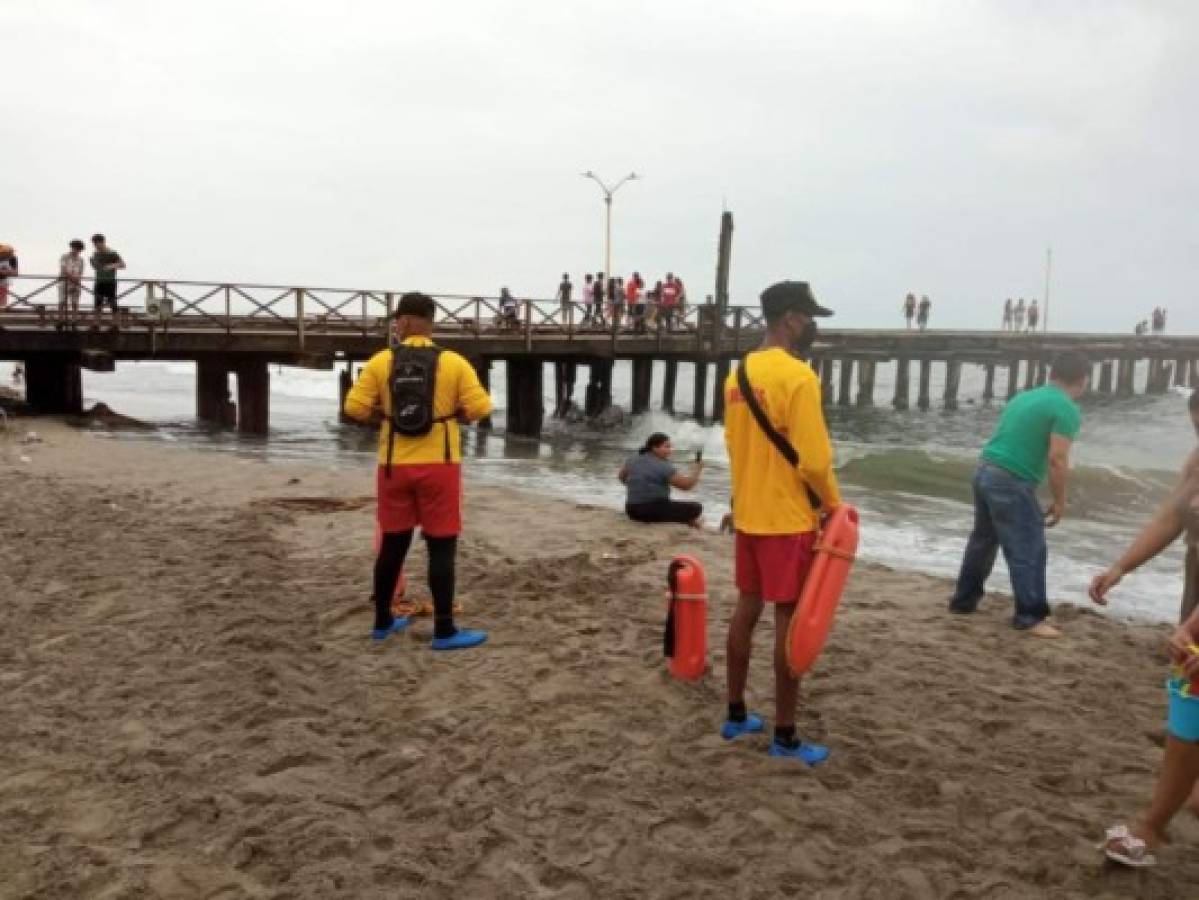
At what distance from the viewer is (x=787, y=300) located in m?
3.71

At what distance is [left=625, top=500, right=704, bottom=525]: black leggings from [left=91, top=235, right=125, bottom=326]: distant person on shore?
1325 cm

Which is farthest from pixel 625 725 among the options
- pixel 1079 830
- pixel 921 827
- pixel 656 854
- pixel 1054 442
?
pixel 1054 442

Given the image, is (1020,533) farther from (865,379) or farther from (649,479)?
(865,379)

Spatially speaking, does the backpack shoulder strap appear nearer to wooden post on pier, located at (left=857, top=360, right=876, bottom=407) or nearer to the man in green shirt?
the man in green shirt

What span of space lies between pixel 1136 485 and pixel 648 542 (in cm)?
1404

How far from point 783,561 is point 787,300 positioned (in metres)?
0.99

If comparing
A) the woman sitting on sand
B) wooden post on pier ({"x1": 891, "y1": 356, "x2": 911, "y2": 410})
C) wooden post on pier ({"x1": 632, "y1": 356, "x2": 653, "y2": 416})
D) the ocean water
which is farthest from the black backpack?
wooden post on pier ({"x1": 891, "y1": 356, "x2": 911, "y2": 410})

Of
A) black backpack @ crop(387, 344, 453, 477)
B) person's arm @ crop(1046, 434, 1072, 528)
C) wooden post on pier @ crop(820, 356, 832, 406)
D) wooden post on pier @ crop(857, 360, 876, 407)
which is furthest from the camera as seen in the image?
wooden post on pier @ crop(857, 360, 876, 407)

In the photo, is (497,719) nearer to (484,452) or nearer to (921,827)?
(921,827)

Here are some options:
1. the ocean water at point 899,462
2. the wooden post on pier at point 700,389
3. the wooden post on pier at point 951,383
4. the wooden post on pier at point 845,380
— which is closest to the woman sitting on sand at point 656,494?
the ocean water at point 899,462

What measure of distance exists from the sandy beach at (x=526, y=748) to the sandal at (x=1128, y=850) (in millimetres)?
69

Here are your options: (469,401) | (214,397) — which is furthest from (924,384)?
(469,401)

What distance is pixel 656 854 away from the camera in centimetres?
305

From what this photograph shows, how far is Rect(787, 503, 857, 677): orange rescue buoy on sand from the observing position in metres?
3.55
